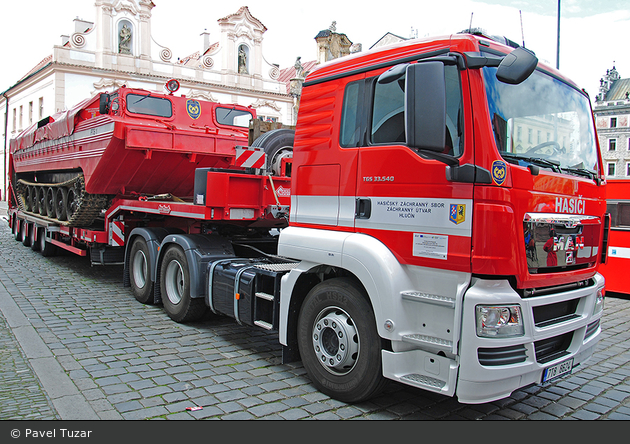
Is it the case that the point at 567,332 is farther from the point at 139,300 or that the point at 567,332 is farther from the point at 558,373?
the point at 139,300

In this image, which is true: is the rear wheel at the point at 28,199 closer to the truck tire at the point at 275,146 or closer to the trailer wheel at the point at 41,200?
the trailer wheel at the point at 41,200

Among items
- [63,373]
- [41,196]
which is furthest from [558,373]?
[41,196]

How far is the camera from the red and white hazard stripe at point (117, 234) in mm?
8250

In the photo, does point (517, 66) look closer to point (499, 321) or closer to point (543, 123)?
point (543, 123)

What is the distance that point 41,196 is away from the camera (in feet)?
39.9

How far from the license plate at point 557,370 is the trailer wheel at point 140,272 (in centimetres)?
522

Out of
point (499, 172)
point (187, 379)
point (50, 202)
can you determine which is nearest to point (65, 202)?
point (50, 202)

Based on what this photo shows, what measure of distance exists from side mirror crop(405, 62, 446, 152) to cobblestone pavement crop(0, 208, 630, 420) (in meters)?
2.07

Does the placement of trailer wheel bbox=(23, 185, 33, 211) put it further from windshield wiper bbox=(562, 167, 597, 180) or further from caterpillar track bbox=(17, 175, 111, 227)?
windshield wiper bbox=(562, 167, 597, 180)

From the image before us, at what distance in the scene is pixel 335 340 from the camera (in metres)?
4.13

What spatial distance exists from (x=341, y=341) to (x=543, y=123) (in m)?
2.20

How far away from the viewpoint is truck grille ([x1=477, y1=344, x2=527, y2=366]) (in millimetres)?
3266

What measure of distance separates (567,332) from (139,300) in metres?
5.75

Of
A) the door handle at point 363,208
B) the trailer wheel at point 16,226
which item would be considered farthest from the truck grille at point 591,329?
the trailer wheel at point 16,226
